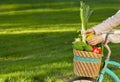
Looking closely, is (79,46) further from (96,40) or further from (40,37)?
(40,37)

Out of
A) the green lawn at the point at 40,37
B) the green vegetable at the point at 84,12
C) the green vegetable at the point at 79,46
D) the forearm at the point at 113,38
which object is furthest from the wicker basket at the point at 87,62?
the green lawn at the point at 40,37

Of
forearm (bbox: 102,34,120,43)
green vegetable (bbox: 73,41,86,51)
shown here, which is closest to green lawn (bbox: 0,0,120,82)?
green vegetable (bbox: 73,41,86,51)

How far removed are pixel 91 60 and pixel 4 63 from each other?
631cm

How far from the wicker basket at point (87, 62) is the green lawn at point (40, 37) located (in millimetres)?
3522

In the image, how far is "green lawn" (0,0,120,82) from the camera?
9.86m

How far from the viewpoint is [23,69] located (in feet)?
33.6

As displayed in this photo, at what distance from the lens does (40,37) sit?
679 inches

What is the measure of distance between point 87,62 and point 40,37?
12.0 meters

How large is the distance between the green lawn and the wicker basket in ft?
11.6

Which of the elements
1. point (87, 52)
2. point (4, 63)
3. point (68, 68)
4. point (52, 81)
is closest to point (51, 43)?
point (4, 63)

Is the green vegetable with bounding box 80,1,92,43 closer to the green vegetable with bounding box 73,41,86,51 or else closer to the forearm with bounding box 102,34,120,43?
the green vegetable with bounding box 73,41,86,51

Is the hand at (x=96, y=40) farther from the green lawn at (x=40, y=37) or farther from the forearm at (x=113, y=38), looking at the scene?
the green lawn at (x=40, y=37)

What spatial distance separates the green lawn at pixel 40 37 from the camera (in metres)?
9.86

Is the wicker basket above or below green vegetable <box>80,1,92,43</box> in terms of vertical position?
below
